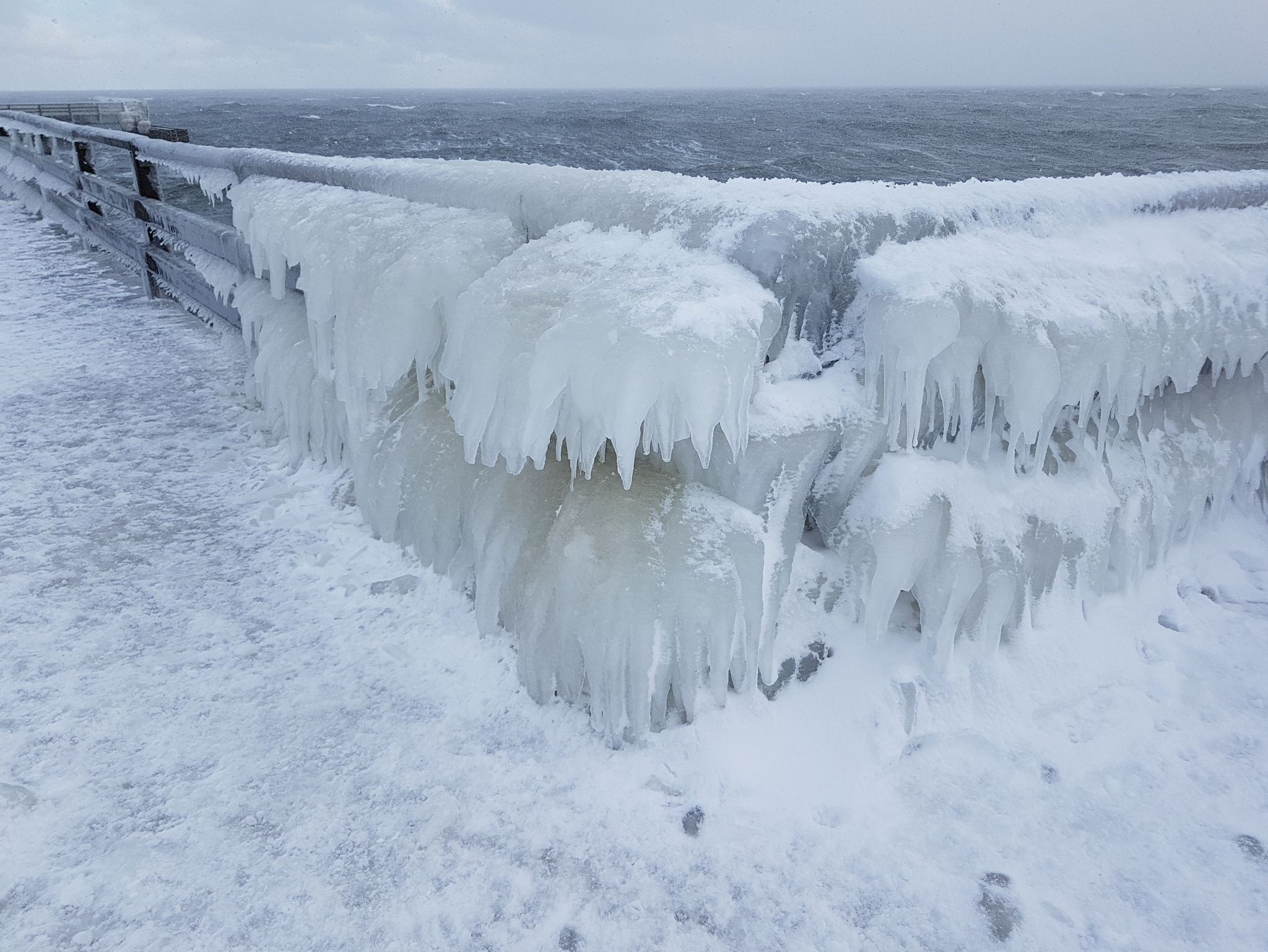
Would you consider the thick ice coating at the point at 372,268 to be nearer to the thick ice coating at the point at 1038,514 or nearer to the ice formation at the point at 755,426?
the ice formation at the point at 755,426

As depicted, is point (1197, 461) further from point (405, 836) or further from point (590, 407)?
point (405, 836)

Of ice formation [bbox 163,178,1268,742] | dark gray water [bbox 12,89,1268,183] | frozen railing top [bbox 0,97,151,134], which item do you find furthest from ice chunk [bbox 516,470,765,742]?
frozen railing top [bbox 0,97,151,134]

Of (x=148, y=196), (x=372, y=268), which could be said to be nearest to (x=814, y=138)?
(x=148, y=196)

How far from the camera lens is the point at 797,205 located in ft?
6.09

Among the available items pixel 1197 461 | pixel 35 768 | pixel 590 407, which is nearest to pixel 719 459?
pixel 590 407

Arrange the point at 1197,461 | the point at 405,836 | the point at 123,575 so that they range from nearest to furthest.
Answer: the point at 405,836 < the point at 123,575 < the point at 1197,461

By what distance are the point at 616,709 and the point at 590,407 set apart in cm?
Answer: 77

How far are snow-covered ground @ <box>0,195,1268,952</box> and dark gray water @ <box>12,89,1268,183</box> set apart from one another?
1250 cm

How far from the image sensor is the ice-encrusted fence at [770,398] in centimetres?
178

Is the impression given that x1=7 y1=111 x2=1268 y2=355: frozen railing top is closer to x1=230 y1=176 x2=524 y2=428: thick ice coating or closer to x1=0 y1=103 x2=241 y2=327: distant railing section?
x1=230 y1=176 x2=524 y2=428: thick ice coating

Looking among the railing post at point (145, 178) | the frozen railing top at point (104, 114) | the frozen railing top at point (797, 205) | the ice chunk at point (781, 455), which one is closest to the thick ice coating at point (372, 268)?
the frozen railing top at point (797, 205)

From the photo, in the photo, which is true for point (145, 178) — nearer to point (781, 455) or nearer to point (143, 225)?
point (143, 225)

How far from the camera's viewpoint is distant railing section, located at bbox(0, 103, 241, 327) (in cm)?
412

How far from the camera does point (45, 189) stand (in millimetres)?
8172
